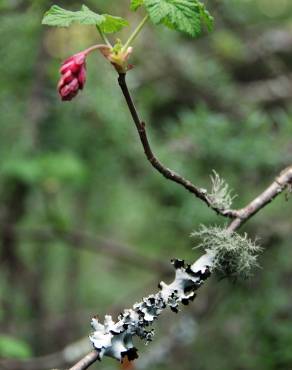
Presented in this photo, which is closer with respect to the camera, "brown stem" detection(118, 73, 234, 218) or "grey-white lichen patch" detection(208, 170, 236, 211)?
"brown stem" detection(118, 73, 234, 218)

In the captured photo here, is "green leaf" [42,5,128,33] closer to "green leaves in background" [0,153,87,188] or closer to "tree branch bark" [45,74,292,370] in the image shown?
"tree branch bark" [45,74,292,370]

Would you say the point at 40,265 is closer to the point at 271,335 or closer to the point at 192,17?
the point at 271,335

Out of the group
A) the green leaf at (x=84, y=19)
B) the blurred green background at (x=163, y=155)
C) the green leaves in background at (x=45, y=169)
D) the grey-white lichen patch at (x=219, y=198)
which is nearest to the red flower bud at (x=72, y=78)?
the green leaf at (x=84, y=19)

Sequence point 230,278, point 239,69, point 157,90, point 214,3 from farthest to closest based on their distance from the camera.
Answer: point 239,69 < point 157,90 < point 214,3 < point 230,278

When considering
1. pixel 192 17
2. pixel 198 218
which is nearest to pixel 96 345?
pixel 192 17

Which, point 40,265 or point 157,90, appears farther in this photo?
point 40,265

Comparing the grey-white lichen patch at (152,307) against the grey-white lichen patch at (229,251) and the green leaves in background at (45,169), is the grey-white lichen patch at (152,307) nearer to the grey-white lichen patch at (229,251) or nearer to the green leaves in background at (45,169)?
the grey-white lichen patch at (229,251)

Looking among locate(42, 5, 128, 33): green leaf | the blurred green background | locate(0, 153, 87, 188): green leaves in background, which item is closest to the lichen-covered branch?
locate(42, 5, 128, 33): green leaf
